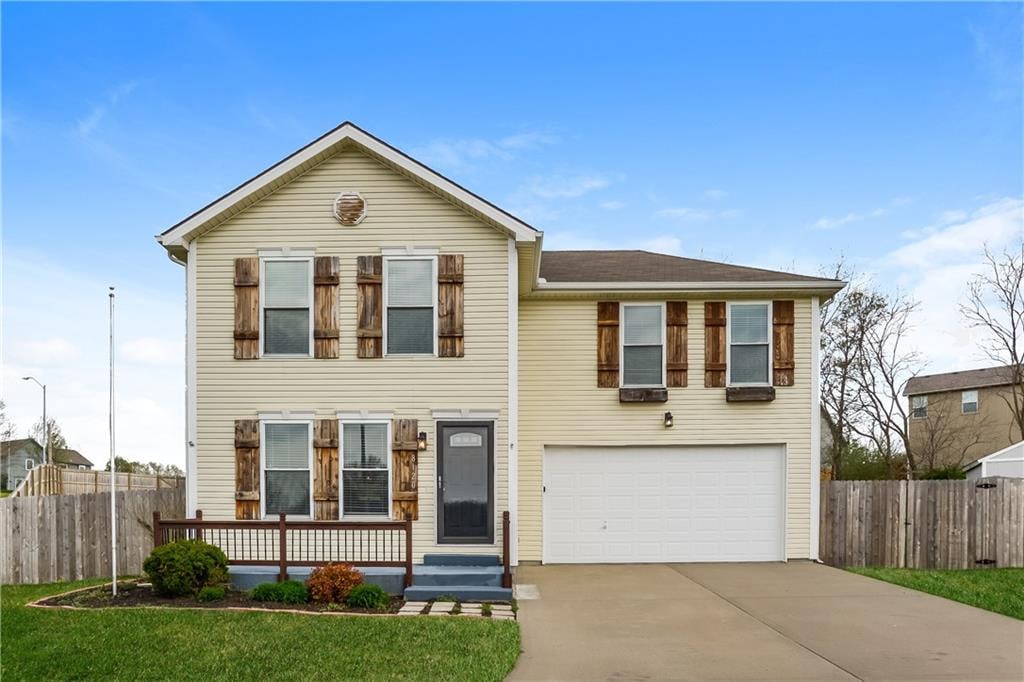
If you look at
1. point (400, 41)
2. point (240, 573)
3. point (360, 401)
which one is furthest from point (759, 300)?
point (240, 573)

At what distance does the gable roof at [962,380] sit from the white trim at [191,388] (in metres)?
26.8

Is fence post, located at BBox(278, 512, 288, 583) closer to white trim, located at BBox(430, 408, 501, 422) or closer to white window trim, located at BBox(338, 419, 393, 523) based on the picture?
white window trim, located at BBox(338, 419, 393, 523)

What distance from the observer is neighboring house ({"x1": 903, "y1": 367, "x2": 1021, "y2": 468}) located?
2788cm

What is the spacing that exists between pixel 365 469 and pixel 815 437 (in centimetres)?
806

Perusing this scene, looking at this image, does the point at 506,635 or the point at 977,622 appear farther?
the point at 977,622

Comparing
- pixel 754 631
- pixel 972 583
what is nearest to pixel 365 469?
pixel 754 631

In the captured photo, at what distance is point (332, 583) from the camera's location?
901 cm

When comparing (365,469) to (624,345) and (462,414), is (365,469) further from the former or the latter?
(624,345)

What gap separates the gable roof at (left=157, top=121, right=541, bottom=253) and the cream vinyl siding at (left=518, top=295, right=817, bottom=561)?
2287 mm

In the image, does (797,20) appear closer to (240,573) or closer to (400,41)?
(400,41)

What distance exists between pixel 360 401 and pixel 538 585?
13.1 ft

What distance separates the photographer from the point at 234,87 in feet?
50.0

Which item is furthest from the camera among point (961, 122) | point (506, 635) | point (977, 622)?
point (961, 122)

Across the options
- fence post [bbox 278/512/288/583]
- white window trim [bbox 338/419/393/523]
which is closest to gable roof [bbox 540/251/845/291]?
white window trim [bbox 338/419/393/523]
